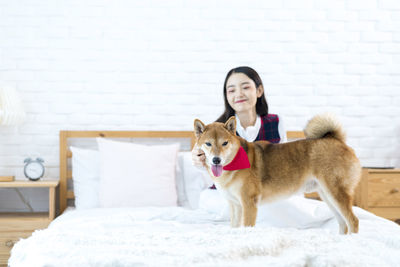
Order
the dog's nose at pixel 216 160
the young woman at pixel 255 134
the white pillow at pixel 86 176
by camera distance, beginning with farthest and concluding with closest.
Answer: the white pillow at pixel 86 176 < the young woman at pixel 255 134 < the dog's nose at pixel 216 160

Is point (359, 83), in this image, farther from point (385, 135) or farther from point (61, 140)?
point (61, 140)

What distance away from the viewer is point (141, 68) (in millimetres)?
3039

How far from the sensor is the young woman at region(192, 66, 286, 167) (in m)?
1.92

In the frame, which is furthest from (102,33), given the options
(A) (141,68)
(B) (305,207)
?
(B) (305,207)

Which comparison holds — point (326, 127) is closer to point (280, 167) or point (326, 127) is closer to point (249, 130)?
point (280, 167)

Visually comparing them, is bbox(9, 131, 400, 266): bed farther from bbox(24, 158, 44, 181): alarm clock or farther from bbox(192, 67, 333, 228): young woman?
bbox(24, 158, 44, 181): alarm clock

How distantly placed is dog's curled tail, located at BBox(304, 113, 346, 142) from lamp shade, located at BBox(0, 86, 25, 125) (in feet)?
6.75

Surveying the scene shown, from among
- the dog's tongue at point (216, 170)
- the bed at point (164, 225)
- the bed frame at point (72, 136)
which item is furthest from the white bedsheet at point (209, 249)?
the bed frame at point (72, 136)

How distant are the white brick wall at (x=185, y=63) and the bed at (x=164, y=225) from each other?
0.26 metres

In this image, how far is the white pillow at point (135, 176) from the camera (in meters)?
2.54

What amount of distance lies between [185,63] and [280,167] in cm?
170

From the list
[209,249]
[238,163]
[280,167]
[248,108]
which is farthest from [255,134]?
[209,249]

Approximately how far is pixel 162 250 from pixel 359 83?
105 inches

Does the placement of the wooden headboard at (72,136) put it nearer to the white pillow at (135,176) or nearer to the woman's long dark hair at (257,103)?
the white pillow at (135,176)
